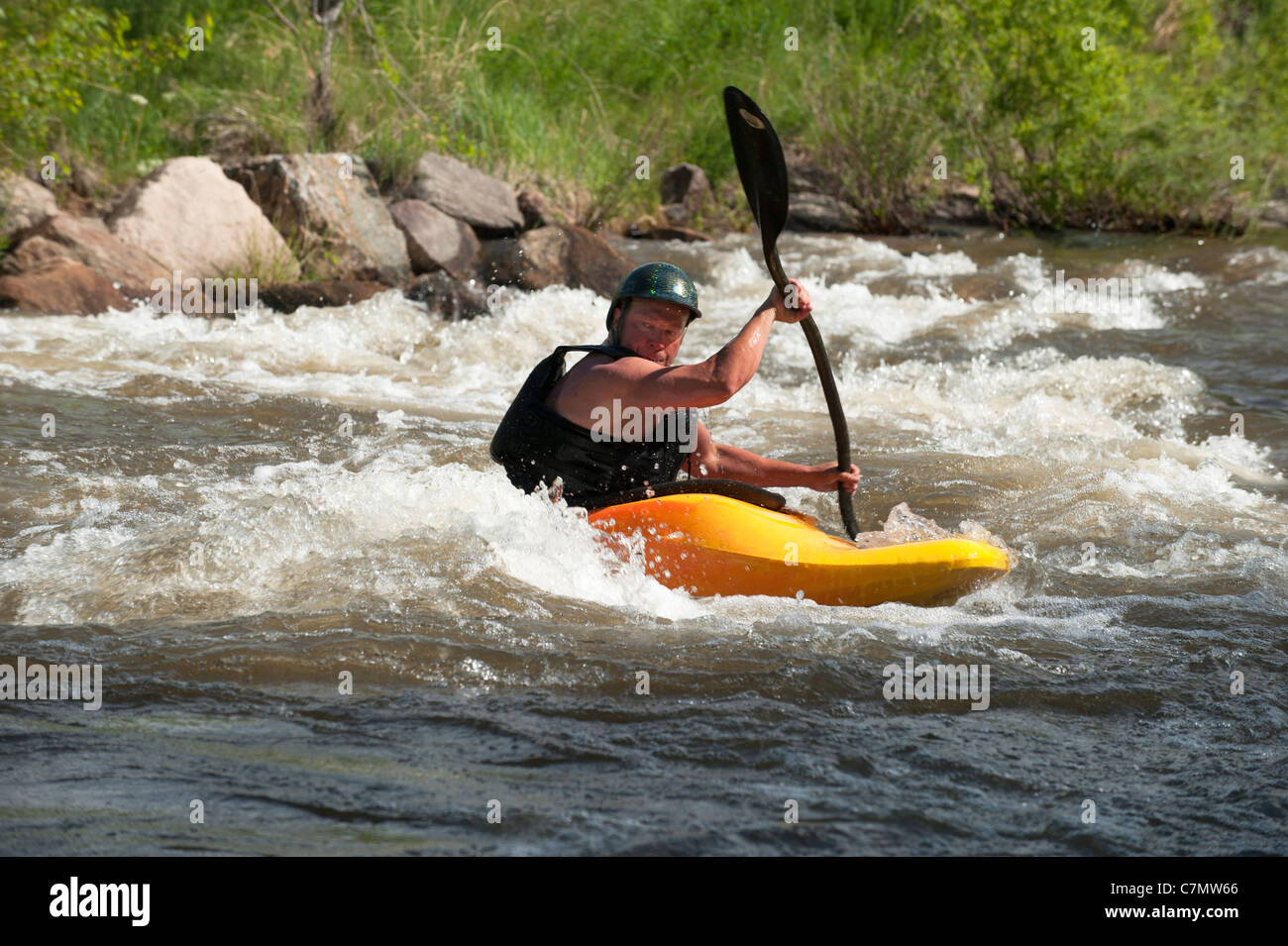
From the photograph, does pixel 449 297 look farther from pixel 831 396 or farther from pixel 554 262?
pixel 831 396

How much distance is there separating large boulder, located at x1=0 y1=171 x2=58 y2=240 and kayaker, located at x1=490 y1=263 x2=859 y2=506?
6.27 meters

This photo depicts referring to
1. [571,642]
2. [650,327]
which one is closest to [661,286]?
[650,327]

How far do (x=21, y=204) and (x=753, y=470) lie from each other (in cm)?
686

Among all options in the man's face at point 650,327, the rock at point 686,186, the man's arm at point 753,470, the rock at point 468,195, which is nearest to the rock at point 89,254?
the rock at point 468,195

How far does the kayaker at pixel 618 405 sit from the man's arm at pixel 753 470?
0.88ft

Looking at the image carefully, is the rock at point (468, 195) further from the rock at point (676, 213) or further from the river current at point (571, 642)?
the river current at point (571, 642)

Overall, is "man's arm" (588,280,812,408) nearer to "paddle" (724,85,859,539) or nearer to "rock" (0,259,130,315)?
"paddle" (724,85,859,539)

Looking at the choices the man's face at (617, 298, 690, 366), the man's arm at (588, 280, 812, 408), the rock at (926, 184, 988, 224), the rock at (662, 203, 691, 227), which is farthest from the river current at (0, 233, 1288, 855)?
the rock at (926, 184, 988, 224)

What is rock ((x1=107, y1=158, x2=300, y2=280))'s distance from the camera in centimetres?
898

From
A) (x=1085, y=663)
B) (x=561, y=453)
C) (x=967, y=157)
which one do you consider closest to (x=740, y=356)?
(x=561, y=453)

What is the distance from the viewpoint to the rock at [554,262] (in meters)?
9.64

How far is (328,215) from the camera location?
386 inches

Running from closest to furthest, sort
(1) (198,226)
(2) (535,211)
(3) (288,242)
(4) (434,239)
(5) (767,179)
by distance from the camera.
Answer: (5) (767,179) < (1) (198,226) < (3) (288,242) < (4) (434,239) < (2) (535,211)
